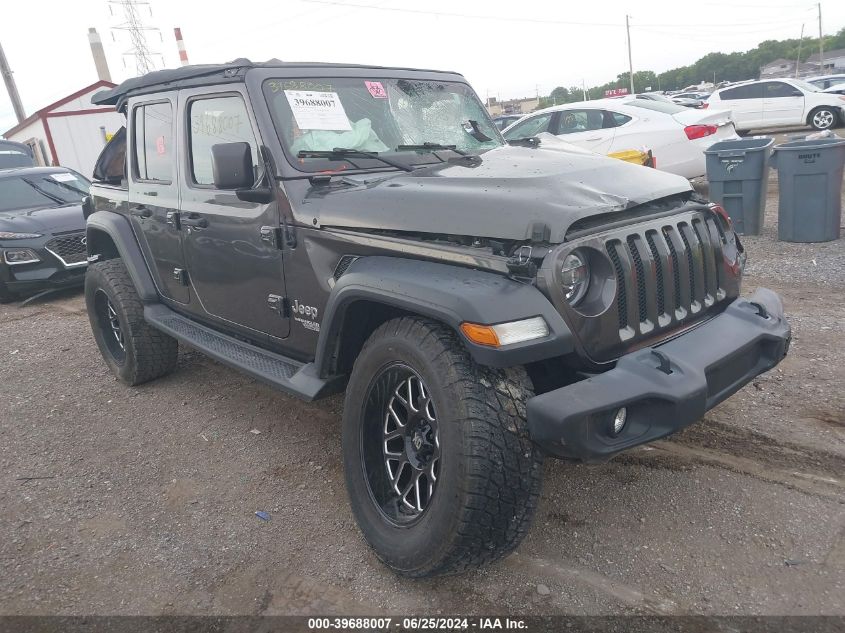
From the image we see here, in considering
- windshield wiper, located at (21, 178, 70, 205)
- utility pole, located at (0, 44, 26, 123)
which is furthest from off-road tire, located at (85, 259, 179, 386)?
utility pole, located at (0, 44, 26, 123)

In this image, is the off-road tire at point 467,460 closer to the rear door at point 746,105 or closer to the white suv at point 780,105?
the white suv at point 780,105

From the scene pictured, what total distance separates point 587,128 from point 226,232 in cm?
793

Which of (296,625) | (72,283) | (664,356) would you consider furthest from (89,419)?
(72,283)

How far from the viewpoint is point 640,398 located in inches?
86.7

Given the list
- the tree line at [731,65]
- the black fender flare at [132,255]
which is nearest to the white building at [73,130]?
the black fender flare at [132,255]

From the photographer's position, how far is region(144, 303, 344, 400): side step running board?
3.04 m

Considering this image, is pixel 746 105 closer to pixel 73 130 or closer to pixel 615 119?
pixel 615 119

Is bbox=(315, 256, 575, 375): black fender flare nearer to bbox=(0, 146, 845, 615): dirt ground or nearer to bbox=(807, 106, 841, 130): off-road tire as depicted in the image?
bbox=(0, 146, 845, 615): dirt ground

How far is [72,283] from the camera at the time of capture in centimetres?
812

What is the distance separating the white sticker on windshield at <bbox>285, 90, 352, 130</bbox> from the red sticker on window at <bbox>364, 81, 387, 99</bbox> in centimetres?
24

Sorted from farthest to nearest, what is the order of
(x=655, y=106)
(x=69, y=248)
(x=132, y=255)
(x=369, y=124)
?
(x=655, y=106) → (x=69, y=248) → (x=132, y=255) → (x=369, y=124)

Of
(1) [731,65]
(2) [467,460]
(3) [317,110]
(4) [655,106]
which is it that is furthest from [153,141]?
(1) [731,65]

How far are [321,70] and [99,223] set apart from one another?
2236mm

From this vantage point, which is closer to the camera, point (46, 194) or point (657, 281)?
point (657, 281)
